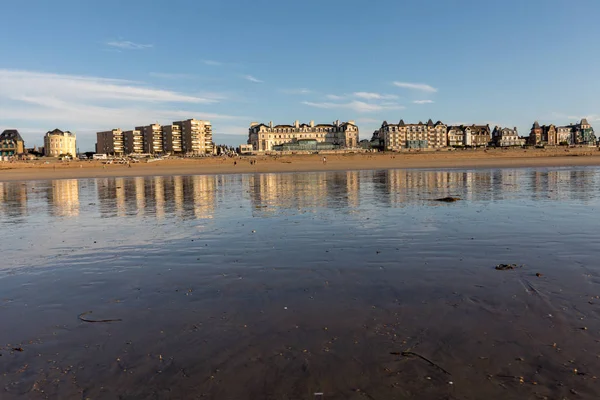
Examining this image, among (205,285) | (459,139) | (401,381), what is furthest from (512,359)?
(459,139)

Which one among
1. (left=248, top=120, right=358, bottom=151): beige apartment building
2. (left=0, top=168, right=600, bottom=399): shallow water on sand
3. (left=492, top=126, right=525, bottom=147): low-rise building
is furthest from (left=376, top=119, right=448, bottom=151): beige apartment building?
(left=0, top=168, right=600, bottom=399): shallow water on sand

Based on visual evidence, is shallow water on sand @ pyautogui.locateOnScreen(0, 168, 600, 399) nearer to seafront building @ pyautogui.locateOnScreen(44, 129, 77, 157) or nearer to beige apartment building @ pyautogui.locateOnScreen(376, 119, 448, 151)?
seafront building @ pyautogui.locateOnScreen(44, 129, 77, 157)

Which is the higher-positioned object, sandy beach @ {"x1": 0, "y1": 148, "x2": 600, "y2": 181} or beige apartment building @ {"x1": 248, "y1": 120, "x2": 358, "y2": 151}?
beige apartment building @ {"x1": 248, "y1": 120, "x2": 358, "y2": 151}

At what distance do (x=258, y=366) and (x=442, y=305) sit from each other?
10.5ft

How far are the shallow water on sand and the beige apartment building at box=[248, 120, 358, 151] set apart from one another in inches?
6823

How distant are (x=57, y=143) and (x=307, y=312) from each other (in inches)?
7504

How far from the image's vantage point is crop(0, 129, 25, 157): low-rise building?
16638cm

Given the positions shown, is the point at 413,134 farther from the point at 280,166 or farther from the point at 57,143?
the point at 57,143

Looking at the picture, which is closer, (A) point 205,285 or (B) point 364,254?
(A) point 205,285

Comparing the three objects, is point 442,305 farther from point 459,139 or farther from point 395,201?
point 459,139

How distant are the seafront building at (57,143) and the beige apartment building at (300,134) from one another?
2833 inches

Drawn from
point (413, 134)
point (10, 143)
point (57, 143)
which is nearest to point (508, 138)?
point (413, 134)

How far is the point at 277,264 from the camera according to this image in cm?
981

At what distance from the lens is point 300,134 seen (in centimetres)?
19262
